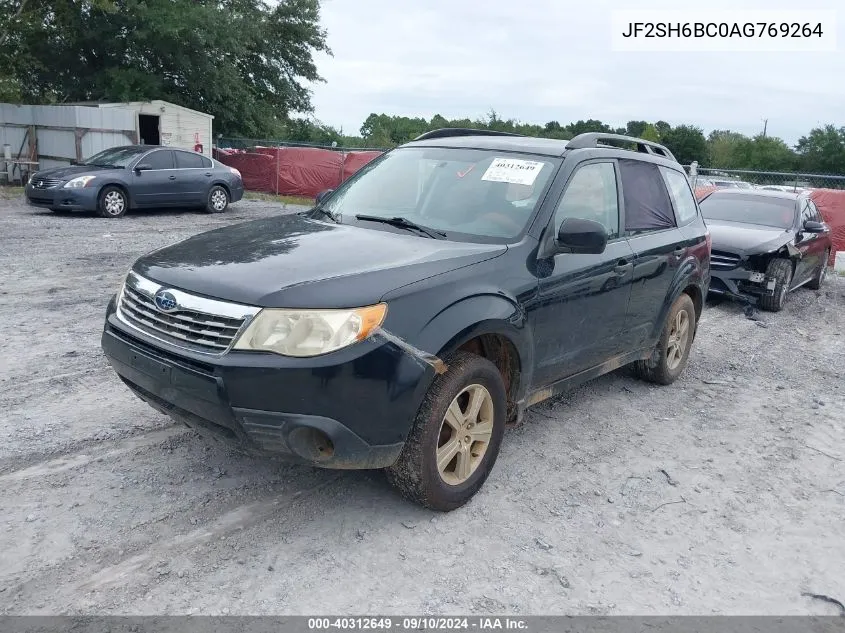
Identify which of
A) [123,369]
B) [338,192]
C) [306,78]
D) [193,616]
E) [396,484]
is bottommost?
[193,616]

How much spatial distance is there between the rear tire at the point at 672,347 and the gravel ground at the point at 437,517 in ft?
0.60

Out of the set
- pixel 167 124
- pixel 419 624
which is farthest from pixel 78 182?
pixel 419 624

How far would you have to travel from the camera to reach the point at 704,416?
5422 mm

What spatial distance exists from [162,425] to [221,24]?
24.1 meters

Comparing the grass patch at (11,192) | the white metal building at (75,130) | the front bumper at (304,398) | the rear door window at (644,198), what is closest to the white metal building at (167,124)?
the white metal building at (75,130)

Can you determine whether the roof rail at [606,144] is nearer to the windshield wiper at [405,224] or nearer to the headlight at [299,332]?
the windshield wiper at [405,224]

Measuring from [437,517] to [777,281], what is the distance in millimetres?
7413

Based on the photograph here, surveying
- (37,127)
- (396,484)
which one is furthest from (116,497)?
(37,127)

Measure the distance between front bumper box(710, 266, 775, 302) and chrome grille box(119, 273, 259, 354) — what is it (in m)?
7.81

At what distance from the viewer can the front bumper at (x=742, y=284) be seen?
9.43 metres

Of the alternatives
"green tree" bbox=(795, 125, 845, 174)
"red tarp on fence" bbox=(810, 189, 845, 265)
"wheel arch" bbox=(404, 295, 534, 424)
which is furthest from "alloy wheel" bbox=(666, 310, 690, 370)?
"green tree" bbox=(795, 125, 845, 174)

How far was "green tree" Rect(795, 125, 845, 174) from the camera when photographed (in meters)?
51.0

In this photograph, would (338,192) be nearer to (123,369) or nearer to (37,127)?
(123,369)

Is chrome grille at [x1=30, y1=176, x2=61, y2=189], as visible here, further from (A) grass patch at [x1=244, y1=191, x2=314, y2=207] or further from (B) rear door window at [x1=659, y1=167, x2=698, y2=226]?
(B) rear door window at [x1=659, y1=167, x2=698, y2=226]
